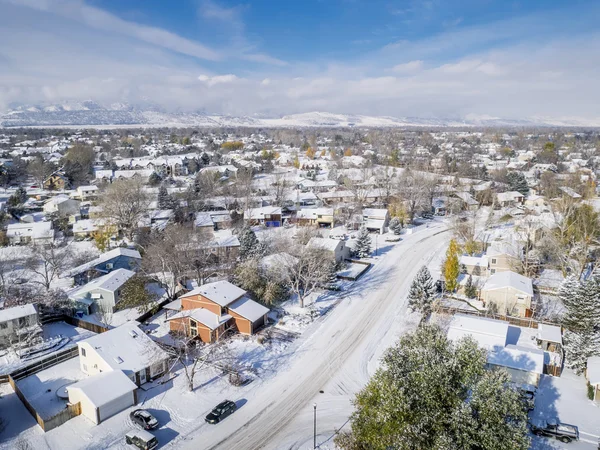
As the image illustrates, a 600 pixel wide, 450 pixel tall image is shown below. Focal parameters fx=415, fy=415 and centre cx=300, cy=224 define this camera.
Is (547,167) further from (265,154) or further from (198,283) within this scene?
(198,283)

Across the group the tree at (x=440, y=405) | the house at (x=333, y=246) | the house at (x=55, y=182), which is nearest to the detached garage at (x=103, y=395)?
the tree at (x=440, y=405)

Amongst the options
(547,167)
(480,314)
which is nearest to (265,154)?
(547,167)

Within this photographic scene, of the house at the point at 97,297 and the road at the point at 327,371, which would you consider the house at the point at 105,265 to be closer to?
the house at the point at 97,297

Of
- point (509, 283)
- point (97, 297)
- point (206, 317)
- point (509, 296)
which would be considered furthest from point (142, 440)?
point (509, 283)

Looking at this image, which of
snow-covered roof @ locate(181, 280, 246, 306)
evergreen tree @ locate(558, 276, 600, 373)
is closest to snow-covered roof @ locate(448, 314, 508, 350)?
evergreen tree @ locate(558, 276, 600, 373)

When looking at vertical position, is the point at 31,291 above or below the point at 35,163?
below

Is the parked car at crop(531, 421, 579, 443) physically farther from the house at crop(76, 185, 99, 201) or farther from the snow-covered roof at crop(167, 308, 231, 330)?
the house at crop(76, 185, 99, 201)
